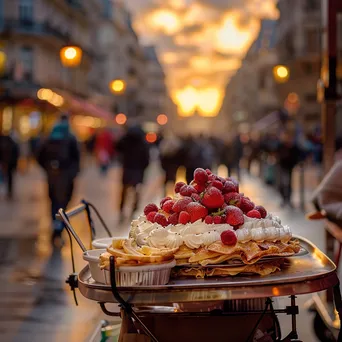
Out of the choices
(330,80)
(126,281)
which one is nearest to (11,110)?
(330,80)

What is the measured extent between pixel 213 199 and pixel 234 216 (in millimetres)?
156

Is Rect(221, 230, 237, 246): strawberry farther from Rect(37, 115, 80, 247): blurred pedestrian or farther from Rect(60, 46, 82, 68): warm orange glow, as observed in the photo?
Rect(60, 46, 82, 68): warm orange glow

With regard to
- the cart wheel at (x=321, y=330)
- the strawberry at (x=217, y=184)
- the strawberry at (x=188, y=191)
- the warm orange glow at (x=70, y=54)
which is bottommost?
the cart wheel at (x=321, y=330)

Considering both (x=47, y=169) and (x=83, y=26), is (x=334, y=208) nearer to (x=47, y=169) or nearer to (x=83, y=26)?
(x=47, y=169)

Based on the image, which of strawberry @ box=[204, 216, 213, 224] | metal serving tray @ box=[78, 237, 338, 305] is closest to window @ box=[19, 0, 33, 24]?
strawberry @ box=[204, 216, 213, 224]

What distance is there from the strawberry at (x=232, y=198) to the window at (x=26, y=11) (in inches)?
2225

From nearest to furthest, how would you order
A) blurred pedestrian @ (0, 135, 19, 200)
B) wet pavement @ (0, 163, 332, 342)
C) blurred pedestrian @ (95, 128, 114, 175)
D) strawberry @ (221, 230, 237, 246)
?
strawberry @ (221, 230, 237, 246)
wet pavement @ (0, 163, 332, 342)
blurred pedestrian @ (0, 135, 19, 200)
blurred pedestrian @ (95, 128, 114, 175)

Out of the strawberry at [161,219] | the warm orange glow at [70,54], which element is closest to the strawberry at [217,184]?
the strawberry at [161,219]

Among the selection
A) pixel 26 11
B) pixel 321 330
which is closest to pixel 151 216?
pixel 321 330

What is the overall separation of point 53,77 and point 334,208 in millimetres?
58660

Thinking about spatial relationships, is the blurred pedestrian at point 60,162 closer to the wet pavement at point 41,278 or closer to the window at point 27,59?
the wet pavement at point 41,278

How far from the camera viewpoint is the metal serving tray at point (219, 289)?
3906 millimetres

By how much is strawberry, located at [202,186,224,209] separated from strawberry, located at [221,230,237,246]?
0.97 ft

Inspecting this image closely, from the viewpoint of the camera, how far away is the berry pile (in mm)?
4480
